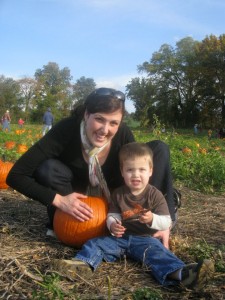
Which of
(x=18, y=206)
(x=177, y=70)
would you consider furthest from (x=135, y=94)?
(x=18, y=206)

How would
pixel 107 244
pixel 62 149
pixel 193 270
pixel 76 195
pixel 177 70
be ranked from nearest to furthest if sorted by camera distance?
pixel 193 270 → pixel 107 244 → pixel 76 195 → pixel 62 149 → pixel 177 70

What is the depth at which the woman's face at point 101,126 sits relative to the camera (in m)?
2.79

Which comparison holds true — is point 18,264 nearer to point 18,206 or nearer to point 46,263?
point 46,263

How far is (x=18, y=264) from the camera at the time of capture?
2.40 metres

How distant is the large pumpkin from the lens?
2.80 metres

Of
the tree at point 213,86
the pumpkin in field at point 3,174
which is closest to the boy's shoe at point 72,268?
the pumpkin in field at point 3,174

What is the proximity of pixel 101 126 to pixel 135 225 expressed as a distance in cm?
69

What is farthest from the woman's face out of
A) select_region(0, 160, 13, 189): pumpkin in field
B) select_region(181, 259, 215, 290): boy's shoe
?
select_region(0, 160, 13, 189): pumpkin in field

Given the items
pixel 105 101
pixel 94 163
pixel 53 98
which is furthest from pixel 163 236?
→ pixel 53 98

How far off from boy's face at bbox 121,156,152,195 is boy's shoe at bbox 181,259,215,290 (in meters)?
0.68

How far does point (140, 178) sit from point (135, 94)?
177ft

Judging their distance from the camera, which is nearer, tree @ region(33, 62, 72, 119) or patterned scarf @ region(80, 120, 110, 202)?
patterned scarf @ region(80, 120, 110, 202)

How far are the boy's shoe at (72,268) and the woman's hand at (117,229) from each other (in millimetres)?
305

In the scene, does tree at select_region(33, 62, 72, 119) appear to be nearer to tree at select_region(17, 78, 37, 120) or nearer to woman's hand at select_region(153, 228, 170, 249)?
tree at select_region(17, 78, 37, 120)
